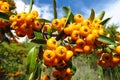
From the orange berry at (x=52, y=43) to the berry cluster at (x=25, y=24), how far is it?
0.15 metres

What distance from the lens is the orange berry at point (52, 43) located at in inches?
71.0

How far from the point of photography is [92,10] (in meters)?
2.06

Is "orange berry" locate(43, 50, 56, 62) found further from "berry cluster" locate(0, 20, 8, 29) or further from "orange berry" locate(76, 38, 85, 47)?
"berry cluster" locate(0, 20, 8, 29)

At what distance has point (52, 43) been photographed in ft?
5.91

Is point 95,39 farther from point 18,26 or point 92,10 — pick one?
point 18,26

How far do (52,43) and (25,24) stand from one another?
0.27 meters

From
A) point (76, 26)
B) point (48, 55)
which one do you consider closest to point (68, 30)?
point (76, 26)

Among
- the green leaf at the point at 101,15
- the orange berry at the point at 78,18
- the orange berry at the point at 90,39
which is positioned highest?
the green leaf at the point at 101,15

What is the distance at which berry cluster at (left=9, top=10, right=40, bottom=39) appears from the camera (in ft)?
6.35

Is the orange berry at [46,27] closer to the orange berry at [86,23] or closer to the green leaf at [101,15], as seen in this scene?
the orange berry at [86,23]

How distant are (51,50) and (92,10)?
1.43 ft

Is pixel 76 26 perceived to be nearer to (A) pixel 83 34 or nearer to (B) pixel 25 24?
(A) pixel 83 34

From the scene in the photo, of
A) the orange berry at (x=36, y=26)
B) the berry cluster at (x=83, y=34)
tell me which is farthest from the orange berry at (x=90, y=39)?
the orange berry at (x=36, y=26)

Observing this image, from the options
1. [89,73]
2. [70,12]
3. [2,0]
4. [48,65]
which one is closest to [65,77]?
[48,65]
